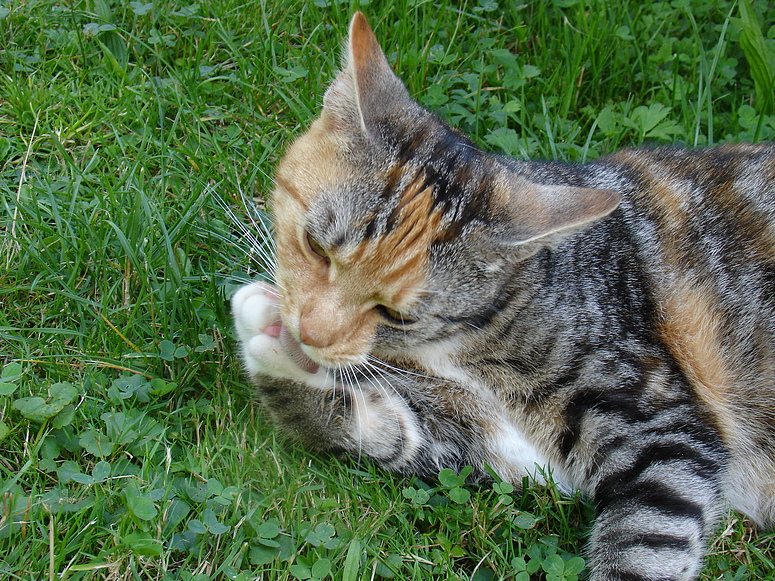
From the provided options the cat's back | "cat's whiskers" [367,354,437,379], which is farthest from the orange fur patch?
"cat's whiskers" [367,354,437,379]

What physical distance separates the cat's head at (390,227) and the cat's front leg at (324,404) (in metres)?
0.18

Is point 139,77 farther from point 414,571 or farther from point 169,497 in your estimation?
point 414,571

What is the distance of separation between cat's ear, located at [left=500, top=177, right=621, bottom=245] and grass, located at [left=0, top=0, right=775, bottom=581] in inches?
39.4

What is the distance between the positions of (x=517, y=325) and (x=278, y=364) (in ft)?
3.11

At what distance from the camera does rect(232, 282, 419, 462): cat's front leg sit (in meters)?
3.13

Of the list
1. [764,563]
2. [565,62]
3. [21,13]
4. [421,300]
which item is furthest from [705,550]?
[21,13]

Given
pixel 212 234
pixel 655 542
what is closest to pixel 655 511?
pixel 655 542

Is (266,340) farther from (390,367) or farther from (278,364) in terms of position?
(390,367)

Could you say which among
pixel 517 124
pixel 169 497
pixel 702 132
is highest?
pixel 702 132

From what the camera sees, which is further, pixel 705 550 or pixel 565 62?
pixel 565 62

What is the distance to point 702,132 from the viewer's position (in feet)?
15.4

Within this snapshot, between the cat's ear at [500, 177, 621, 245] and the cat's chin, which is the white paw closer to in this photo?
the cat's chin

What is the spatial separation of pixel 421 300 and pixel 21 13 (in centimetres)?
312

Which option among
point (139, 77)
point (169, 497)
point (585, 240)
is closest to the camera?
point (169, 497)
